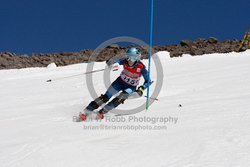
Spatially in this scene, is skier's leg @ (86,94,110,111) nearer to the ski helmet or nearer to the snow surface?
the snow surface

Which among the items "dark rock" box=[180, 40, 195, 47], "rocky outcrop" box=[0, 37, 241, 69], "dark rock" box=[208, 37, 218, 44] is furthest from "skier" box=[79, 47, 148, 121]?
"dark rock" box=[208, 37, 218, 44]

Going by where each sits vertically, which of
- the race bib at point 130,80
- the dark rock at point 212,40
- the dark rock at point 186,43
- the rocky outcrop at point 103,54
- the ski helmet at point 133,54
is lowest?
the race bib at point 130,80

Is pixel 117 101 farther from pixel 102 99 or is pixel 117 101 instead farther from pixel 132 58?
pixel 132 58

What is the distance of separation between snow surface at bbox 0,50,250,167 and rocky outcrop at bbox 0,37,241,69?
12437 mm

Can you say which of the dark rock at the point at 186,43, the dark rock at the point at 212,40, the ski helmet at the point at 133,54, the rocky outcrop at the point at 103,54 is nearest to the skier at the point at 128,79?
the ski helmet at the point at 133,54

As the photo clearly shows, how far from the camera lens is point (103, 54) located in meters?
28.3

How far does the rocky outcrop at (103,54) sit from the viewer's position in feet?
81.2

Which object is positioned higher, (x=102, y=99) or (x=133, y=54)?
(x=133, y=54)

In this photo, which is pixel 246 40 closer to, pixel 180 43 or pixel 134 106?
pixel 180 43

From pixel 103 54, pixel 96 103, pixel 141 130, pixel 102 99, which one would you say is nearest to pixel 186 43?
pixel 103 54

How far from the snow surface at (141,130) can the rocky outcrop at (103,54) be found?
490 inches

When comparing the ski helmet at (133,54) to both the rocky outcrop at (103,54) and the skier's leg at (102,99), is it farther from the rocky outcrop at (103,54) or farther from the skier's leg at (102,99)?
the rocky outcrop at (103,54)

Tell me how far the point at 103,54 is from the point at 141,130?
2262cm

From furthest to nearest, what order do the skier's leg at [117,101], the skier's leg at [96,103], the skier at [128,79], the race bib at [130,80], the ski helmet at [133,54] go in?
1. the race bib at [130,80]
2. the ski helmet at [133,54]
3. the skier at [128,79]
4. the skier's leg at [96,103]
5. the skier's leg at [117,101]
